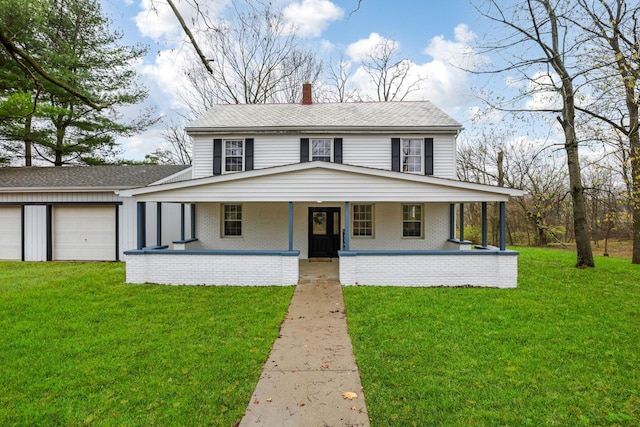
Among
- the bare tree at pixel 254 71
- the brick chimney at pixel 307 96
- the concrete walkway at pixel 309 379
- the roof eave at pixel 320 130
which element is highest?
the bare tree at pixel 254 71

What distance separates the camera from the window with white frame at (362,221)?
11.5m

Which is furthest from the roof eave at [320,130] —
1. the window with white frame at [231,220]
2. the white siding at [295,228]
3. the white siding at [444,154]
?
the window with white frame at [231,220]

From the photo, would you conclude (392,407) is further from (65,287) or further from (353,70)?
(353,70)

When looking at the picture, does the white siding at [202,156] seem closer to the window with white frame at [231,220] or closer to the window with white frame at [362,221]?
the window with white frame at [231,220]

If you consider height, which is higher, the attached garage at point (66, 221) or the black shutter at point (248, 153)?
the black shutter at point (248, 153)

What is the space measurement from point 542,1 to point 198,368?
13.9 metres

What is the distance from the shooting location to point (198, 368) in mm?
3799

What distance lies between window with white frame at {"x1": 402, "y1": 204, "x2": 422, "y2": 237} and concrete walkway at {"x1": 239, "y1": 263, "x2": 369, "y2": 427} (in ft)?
20.2

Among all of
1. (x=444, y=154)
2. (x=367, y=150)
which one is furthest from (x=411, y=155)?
(x=367, y=150)

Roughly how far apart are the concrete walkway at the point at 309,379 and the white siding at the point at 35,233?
38.8ft

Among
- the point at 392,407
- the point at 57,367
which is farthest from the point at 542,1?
the point at 57,367

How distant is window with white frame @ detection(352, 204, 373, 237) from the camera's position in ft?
37.9

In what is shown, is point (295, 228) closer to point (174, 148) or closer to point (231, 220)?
point (231, 220)

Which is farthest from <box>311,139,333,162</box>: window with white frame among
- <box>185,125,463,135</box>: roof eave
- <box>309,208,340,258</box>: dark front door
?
<box>309,208,340,258</box>: dark front door
